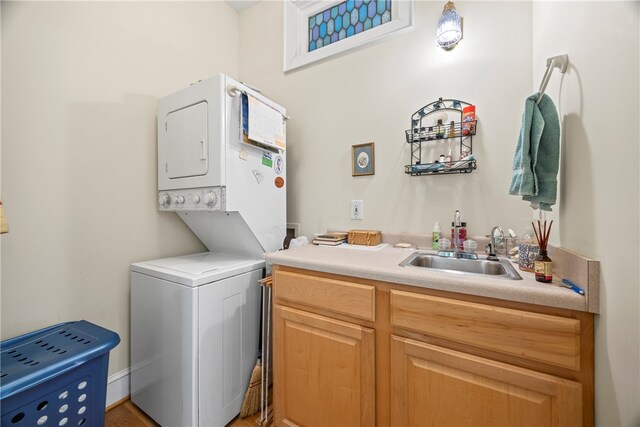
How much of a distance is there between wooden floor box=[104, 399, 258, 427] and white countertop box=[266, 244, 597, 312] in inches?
39.7

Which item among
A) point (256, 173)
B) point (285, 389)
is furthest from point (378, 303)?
point (256, 173)

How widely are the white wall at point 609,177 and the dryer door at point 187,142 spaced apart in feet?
5.57

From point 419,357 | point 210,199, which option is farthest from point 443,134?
point 210,199

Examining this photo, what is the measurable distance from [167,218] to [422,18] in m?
2.28

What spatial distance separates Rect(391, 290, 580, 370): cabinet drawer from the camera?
0.76 metres

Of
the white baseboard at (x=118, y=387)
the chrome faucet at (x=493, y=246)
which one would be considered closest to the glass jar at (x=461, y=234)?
the chrome faucet at (x=493, y=246)

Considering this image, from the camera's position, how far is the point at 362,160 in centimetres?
187

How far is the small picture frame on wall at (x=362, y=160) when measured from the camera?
72.2 inches

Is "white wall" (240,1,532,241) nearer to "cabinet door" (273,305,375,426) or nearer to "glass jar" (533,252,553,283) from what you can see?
"glass jar" (533,252,553,283)

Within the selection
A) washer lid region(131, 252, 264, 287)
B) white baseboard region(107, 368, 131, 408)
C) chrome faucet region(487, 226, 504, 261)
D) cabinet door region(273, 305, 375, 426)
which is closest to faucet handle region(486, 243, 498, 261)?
chrome faucet region(487, 226, 504, 261)

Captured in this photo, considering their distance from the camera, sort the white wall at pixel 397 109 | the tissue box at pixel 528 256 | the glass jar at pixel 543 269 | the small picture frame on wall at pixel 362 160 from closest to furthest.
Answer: the glass jar at pixel 543 269 → the tissue box at pixel 528 256 → the white wall at pixel 397 109 → the small picture frame on wall at pixel 362 160

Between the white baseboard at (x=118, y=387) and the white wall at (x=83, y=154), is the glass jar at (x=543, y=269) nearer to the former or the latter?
the white wall at (x=83, y=154)

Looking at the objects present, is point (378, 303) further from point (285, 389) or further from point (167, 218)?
point (167, 218)

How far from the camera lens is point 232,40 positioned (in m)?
2.43
